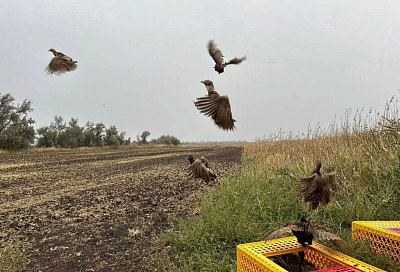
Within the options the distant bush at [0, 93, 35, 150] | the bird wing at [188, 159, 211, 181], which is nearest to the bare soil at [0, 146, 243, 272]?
the bird wing at [188, 159, 211, 181]

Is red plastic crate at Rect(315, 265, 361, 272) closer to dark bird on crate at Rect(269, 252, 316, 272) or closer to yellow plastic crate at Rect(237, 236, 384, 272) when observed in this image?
yellow plastic crate at Rect(237, 236, 384, 272)

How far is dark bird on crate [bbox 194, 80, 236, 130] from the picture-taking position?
1.07 metres

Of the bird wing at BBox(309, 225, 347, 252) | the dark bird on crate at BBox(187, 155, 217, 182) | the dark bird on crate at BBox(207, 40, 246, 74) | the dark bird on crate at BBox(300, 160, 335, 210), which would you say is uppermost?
the dark bird on crate at BBox(207, 40, 246, 74)

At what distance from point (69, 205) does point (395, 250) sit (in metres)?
5.23

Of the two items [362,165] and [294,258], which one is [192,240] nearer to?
[294,258]

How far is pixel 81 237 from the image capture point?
4.09 m

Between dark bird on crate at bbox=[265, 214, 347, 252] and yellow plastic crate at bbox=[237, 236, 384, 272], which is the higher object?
dark bird on crate at bbox=[265, 214, 347, 252]

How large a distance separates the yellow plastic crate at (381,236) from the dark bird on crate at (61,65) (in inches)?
89.6

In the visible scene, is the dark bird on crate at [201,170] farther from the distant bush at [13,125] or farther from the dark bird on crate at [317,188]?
the distant bush at [13,125]

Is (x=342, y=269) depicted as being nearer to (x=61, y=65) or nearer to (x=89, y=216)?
(x=61, y=65)

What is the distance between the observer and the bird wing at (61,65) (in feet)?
4.93

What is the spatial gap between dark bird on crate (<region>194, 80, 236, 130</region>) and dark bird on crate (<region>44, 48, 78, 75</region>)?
754 mm

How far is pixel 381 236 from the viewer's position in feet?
7.56

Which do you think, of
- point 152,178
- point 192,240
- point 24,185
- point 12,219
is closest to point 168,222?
point 192,240
